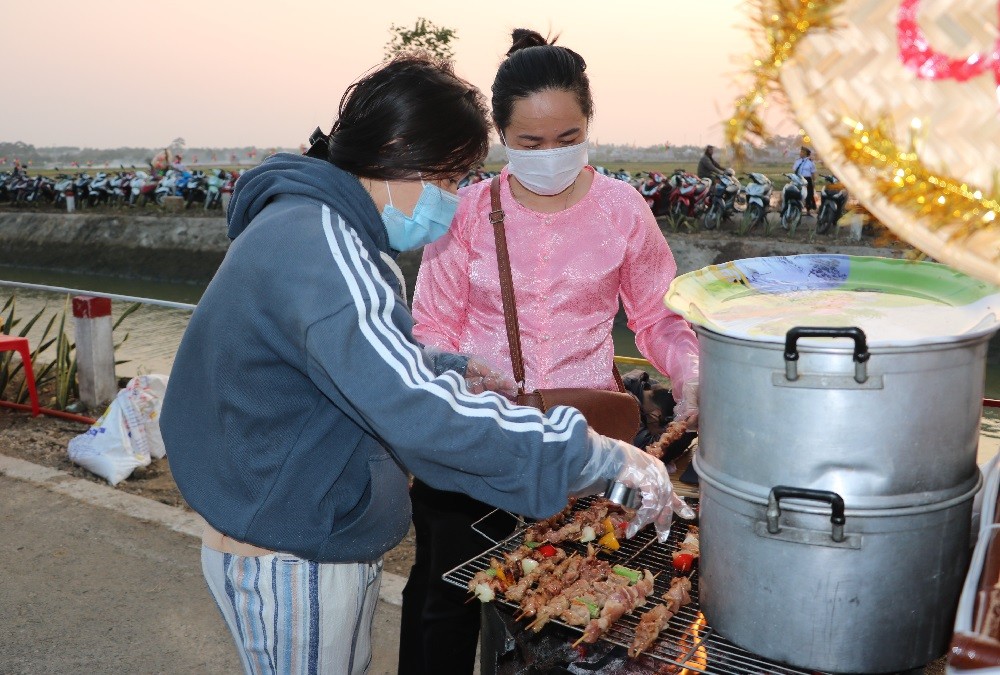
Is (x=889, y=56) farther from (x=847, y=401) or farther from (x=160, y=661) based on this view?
(x=160, y=661)

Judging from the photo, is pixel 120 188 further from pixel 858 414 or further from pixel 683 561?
pixel 858 414

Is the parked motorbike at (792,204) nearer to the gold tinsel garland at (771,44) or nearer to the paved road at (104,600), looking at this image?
the paved road at (104,600)

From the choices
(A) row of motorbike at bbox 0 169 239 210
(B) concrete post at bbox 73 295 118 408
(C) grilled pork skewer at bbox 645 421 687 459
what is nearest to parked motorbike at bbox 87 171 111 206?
(A) row of motorbike at bbox 0 169 239 210

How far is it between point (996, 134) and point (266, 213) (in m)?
1.21

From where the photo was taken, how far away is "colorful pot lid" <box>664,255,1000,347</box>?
150cm

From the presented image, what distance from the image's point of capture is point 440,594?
101 inches

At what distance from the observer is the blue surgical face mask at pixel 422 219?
1872mm

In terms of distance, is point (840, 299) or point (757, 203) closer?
point (840, 299)

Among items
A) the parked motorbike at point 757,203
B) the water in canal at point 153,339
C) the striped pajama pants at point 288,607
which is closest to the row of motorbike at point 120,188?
the water in canal at point 153,339

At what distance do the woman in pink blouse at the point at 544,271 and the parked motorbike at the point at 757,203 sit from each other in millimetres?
15216

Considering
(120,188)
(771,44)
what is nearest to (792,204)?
(771,44)

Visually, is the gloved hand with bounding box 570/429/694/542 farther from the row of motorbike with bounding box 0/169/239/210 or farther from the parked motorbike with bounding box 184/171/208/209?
the parked motorbike with bounding box 184/171/208/209

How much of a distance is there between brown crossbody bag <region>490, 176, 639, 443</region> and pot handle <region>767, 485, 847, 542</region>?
1088mm

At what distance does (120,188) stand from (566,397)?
3220cm
